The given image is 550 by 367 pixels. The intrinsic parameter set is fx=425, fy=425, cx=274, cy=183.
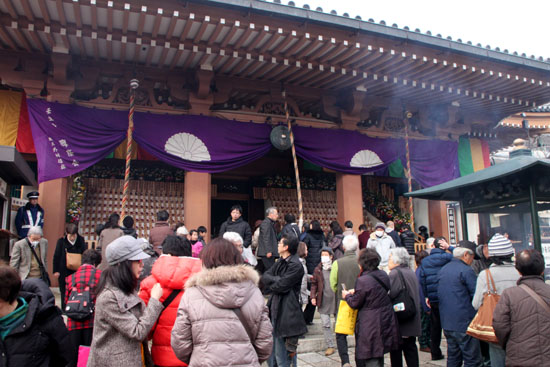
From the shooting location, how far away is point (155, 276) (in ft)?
9.96

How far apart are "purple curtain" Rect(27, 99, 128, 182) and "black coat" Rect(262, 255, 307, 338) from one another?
18.4ft

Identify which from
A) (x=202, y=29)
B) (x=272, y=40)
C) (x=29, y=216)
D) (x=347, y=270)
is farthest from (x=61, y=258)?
(x=272, y=40)

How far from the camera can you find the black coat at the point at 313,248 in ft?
24.0

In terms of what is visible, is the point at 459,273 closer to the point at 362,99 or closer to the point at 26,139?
the point at 362,99

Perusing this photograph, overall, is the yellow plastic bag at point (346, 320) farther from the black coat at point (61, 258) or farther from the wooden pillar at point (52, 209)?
the wooden pillar at point (52, 209)

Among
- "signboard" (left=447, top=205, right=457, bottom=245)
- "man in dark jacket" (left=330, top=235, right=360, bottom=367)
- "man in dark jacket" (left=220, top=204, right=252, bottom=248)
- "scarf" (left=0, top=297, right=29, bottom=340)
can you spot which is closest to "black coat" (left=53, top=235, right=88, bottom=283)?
"man in dark jacket" (left=220, top=204, right=252, bottom=248)

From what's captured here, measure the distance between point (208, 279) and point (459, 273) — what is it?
3314 mm

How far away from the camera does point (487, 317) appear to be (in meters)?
3.88

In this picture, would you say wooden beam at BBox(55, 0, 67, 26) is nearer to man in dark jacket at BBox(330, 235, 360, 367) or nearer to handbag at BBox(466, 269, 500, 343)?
man in dark jacket at BBox(330, 235, 360, 367)

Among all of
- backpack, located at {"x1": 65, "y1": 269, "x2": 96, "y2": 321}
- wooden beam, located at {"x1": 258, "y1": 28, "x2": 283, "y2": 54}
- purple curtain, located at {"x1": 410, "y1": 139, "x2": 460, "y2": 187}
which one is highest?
wooden beam, located at {"x1": 258, "y1": 28, "x2": 283, "y2": 54}

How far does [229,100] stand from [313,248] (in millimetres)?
4880

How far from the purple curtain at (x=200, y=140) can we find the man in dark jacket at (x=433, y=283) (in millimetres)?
5247

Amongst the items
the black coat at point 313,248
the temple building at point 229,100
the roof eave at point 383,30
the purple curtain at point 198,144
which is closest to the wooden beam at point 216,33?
the temple building at point 229,100

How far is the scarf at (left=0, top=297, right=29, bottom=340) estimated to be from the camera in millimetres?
2492
